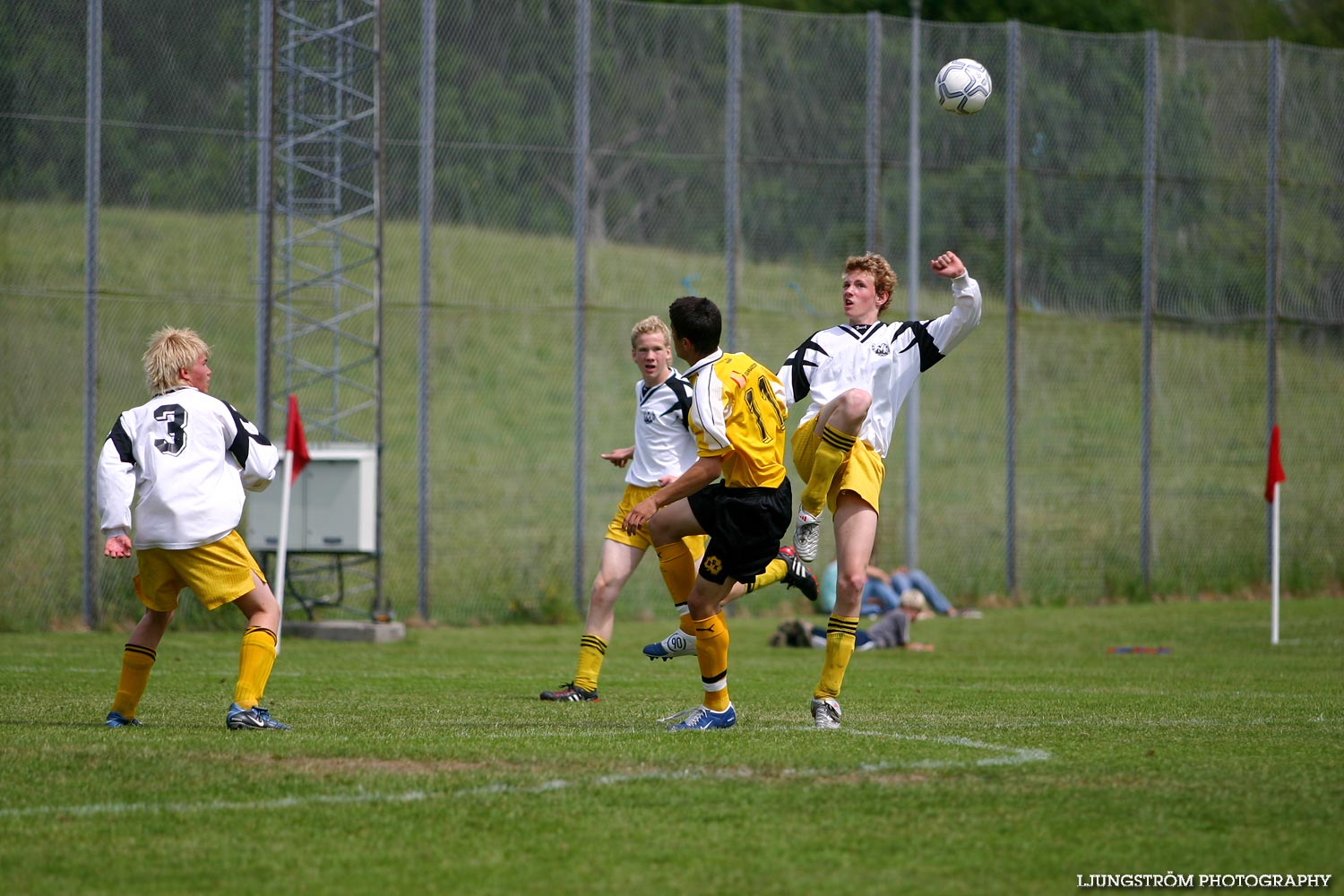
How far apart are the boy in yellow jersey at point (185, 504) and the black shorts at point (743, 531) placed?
85.1 inches

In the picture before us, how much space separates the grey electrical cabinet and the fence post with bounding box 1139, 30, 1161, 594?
→ 11.0 metres

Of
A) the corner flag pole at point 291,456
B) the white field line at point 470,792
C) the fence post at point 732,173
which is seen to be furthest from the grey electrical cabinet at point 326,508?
the white field line at point 470,792

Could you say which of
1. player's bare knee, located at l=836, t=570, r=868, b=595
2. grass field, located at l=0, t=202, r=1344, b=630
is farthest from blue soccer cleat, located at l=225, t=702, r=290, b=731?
grass field, located at l=0, t=202, r=1344, b=630

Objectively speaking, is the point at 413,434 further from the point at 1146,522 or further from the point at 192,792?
the point at 192,792

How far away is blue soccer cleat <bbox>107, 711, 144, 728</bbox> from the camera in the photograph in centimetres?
755

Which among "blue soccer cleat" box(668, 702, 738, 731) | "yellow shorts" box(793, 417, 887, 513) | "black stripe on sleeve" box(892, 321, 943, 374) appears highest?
"black stripe on sleeve" box(892, 321, 943, 374)

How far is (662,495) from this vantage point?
7316mm

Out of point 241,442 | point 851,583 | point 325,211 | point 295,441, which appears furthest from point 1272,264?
point 241,442

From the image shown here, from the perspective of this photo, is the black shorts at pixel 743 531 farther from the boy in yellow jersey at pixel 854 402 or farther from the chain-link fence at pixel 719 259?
the chain-link fence at pixel 719 259

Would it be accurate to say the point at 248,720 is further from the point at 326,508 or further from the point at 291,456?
the point at 326,508

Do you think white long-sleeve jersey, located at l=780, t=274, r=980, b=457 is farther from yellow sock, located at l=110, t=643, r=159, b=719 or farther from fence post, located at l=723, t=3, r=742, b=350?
fence post, located at l=723, t=3, r=742, b=350

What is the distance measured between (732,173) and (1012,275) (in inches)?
169

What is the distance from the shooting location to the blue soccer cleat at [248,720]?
7.35 meters

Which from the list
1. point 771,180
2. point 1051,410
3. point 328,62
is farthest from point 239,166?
point 1051,410
